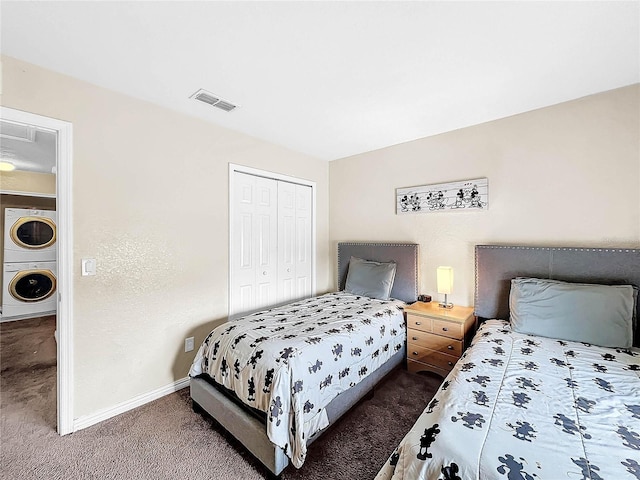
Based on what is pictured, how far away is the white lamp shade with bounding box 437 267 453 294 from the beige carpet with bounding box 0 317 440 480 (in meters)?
0.91

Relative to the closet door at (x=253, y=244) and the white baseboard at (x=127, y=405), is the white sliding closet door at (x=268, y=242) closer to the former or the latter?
the closet door at (x=253, y=244)

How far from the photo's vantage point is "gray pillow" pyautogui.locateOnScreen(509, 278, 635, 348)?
1.86 meters

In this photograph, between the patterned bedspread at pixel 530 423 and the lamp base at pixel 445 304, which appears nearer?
the patterned bedspread at pixel 530 423

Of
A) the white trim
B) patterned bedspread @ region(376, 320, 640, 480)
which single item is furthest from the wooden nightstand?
the white trim

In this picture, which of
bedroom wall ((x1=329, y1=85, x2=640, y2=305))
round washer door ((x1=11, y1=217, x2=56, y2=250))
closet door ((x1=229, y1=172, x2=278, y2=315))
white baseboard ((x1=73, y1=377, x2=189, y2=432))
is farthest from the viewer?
round washer door ((x1=11, y1=217, x2=56, y2=250))

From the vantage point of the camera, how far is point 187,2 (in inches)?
53.3

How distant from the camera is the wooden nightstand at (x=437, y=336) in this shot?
8.22 feet

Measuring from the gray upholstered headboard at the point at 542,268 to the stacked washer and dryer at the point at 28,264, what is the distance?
677cm

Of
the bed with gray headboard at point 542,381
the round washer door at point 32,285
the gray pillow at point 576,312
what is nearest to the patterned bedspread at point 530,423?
the bed with gray headboard at point 542,381

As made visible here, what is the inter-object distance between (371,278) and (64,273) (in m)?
2.74

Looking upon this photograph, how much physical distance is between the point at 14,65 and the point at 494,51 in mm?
3038

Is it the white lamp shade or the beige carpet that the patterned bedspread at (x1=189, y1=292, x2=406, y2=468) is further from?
the white lamp shade

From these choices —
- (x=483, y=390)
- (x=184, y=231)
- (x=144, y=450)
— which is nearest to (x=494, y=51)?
(x=483, y=390)

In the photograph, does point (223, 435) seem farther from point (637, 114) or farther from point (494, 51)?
point (637, 114)
